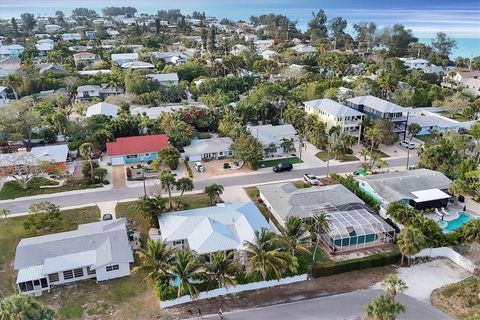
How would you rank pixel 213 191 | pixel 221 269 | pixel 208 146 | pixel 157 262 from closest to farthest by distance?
pixel 157 262 → pixel 221 269 → pixel 213 191 → pixel 208 146

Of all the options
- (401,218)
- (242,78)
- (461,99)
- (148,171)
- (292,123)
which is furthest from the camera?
(242,78)

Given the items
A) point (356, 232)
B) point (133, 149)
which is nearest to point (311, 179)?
point (356, 232)

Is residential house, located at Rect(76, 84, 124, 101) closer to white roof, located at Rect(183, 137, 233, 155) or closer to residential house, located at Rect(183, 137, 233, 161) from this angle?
white roof, located at Rect(183, 137, 233, 155)

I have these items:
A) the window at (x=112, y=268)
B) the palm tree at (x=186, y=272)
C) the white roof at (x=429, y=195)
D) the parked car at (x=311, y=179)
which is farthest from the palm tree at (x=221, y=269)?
the white roof at (x=429, y=195)

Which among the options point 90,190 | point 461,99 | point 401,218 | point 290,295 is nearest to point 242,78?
point 461,99

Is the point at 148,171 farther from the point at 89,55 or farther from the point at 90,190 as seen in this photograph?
the point at 89,55

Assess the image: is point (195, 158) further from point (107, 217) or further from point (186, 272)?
point (186, 272)
